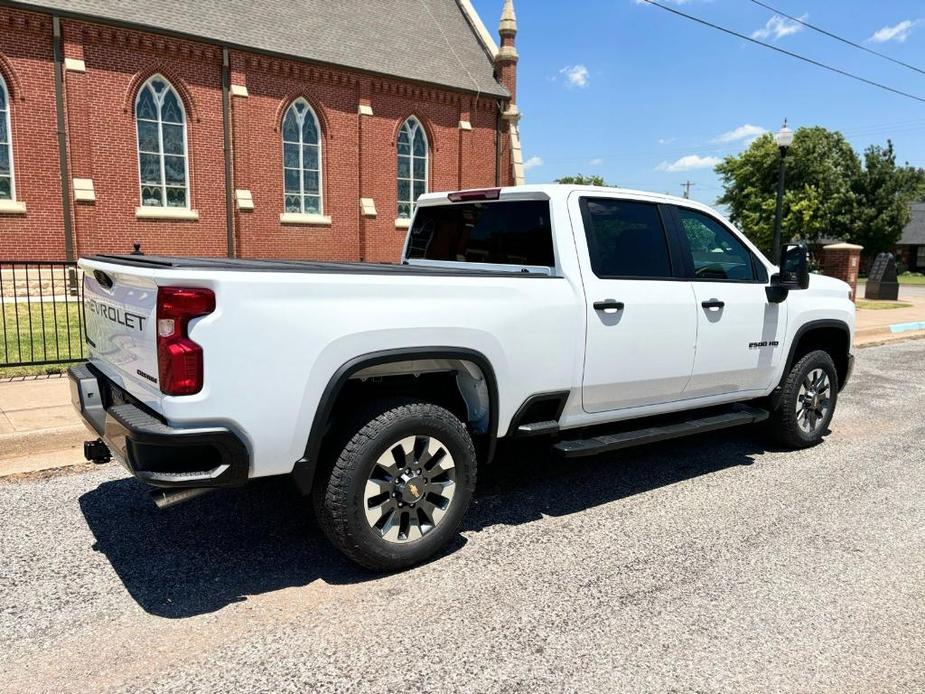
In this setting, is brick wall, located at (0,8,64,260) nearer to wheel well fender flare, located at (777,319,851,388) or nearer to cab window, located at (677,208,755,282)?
cab window, located at (677,208,755,282)

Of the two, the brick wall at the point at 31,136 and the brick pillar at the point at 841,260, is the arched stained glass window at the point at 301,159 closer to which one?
the brick wall at the point at 31,136

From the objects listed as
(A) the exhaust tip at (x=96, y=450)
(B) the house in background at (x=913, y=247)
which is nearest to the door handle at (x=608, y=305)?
(A) the exhaust tip at (x=96, y=450)

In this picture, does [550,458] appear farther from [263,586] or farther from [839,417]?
[839,417]

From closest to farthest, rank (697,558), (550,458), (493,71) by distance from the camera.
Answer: (697,558)
(550,458)
(493,71)

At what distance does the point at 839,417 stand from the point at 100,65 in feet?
61.3

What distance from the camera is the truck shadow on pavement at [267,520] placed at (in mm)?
3639

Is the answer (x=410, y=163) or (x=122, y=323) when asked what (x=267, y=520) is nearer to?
(x=122, y=323)

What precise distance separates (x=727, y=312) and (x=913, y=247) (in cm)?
7558

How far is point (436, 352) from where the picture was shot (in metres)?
3.69

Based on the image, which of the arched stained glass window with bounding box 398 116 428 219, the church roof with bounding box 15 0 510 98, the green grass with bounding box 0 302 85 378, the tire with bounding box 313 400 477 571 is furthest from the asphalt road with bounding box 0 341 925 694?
the arched stained glass window with bounding box 398 116 428 219

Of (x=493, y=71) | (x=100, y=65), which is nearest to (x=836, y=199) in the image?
(x=493, y=71)

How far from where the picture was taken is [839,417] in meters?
7.62

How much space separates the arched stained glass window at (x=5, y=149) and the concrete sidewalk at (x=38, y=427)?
12.4 metres

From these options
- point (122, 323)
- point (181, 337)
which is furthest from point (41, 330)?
point (181, 337)
